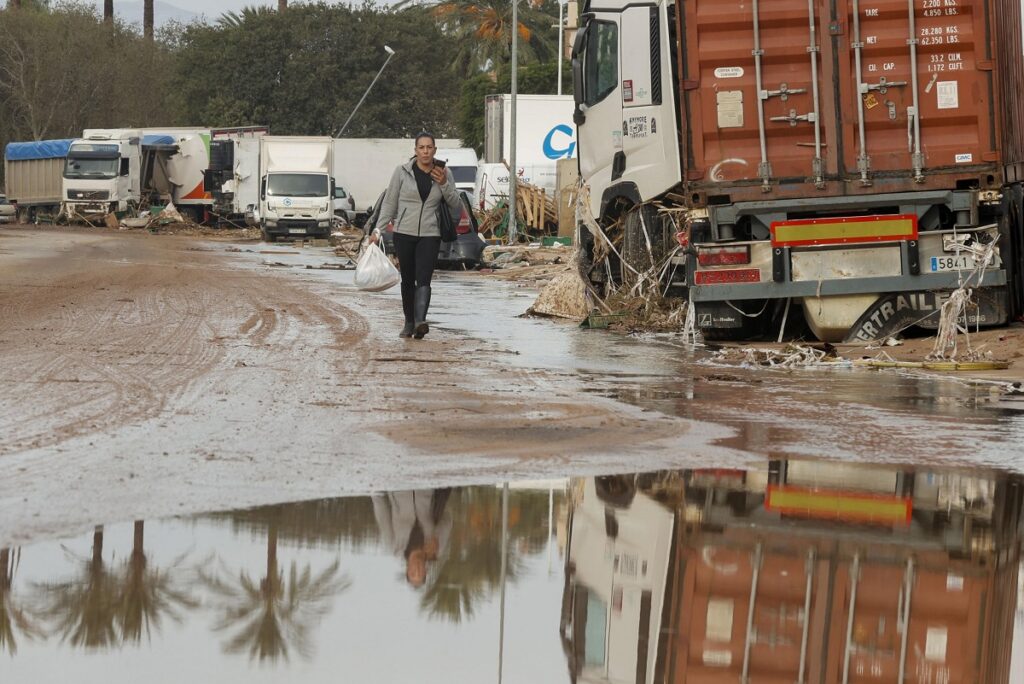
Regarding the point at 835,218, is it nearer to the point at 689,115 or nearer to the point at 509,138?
the point at 689,115

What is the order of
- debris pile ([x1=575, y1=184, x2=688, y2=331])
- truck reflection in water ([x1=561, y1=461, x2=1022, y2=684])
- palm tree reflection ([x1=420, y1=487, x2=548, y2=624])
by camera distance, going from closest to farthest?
1. truck reflection in water ([x1=561, y1=461, x2=1022, y2=684])
2. palm tree reflection ([x1=420, y1=487, x2=548, y2=624])
3. debris pile ([x1=575, y1=184, x2=688, y2=331])

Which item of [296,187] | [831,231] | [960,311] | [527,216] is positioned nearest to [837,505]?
[960,311]

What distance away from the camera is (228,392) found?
9.46 m

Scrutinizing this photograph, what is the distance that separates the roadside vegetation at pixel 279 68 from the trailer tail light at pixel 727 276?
57.0 meters

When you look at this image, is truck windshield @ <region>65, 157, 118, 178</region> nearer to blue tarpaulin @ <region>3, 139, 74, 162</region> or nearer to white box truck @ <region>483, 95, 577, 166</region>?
blue tarpaulin @ <region>3, 139, 74, 162</region>

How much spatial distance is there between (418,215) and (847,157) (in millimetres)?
3691

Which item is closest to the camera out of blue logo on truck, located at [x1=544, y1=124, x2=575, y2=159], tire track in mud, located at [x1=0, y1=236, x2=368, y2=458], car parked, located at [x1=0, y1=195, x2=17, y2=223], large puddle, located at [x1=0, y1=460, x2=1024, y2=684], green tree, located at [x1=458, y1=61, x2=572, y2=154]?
large puddle, located at [x1=0, y1=460, x2=1024, y2=684]

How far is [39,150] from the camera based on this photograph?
58.3 metres

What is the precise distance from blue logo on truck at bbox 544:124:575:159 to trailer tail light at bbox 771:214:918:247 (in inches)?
1269

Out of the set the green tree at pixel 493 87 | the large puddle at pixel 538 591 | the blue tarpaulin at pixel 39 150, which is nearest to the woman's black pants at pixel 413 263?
the large puddle at pixel 538 591

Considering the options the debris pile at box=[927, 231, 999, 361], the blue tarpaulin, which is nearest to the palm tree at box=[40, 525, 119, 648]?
the debris pile at box=[927, 231, 999, 361]

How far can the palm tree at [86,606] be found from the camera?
163 inches

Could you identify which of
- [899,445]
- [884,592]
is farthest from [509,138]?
[884,592]

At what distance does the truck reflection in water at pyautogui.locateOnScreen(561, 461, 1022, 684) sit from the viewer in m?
4.14
